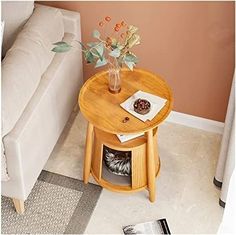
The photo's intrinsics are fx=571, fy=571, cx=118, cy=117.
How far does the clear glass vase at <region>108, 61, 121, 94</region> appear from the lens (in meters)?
2.39

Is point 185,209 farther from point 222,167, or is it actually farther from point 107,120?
point 107,120

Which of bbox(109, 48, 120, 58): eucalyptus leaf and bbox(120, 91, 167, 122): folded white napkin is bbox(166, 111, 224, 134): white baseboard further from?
bbox(109, 48, 120, 58): eucalyptus leaf

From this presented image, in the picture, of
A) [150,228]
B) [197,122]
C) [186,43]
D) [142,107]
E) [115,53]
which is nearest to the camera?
[115,53]

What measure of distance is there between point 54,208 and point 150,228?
443 mm

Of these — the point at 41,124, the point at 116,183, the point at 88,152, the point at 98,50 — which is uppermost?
the point at 98,50

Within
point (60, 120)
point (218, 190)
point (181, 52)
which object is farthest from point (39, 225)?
point (181, 52)

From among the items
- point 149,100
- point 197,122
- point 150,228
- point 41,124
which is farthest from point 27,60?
point 197,122

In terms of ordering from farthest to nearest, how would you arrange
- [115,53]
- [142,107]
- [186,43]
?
[186,43] → [142,107] → [115,53]

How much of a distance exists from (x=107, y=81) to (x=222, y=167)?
2.12ft

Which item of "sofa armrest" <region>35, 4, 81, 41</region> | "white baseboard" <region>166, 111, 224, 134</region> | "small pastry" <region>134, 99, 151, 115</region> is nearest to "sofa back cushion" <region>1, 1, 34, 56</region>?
"sofa armrest" <region>35, 4, 81, 41</region>

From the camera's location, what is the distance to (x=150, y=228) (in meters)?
2.50

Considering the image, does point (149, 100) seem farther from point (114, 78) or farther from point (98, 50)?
point (98, 50)

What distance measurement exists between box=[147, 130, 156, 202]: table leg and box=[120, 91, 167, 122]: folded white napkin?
70mm

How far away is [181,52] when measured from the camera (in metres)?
2.67
